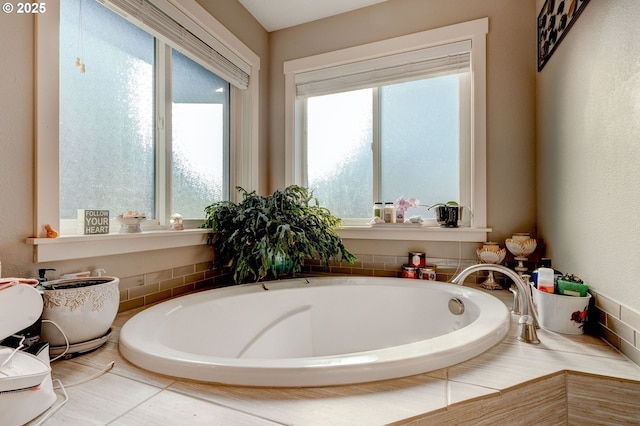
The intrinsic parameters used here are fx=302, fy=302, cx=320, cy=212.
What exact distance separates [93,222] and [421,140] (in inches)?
74.5

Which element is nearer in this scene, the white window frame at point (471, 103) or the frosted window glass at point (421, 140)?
the white window frame at point (471, 103)

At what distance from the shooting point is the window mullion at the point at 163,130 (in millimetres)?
1598

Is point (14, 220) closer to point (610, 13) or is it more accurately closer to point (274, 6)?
point (274, 6)

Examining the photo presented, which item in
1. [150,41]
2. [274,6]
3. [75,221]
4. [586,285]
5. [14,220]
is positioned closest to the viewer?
[14,220]

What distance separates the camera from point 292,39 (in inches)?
91.0

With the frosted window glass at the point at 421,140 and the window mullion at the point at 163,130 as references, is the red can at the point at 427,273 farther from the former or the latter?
the window mullion at the point at 163,130

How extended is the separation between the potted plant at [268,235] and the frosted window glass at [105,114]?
0.40 m

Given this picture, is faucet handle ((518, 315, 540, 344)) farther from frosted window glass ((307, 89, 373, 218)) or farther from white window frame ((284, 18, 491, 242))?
frosted window glass ((307, 89, 373, 218))

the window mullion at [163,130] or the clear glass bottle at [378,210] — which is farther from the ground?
the window mullion at [163,130]

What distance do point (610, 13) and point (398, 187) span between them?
4.20 ft

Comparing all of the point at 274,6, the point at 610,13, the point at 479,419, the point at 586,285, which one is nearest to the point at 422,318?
the point at 586,285

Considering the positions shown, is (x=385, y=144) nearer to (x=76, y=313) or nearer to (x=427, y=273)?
(x=427, y=273)

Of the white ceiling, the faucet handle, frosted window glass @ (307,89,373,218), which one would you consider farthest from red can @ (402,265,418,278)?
the white ceiling

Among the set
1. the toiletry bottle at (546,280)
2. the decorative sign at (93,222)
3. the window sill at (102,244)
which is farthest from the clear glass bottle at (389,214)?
the decorative sign at (93,222)
